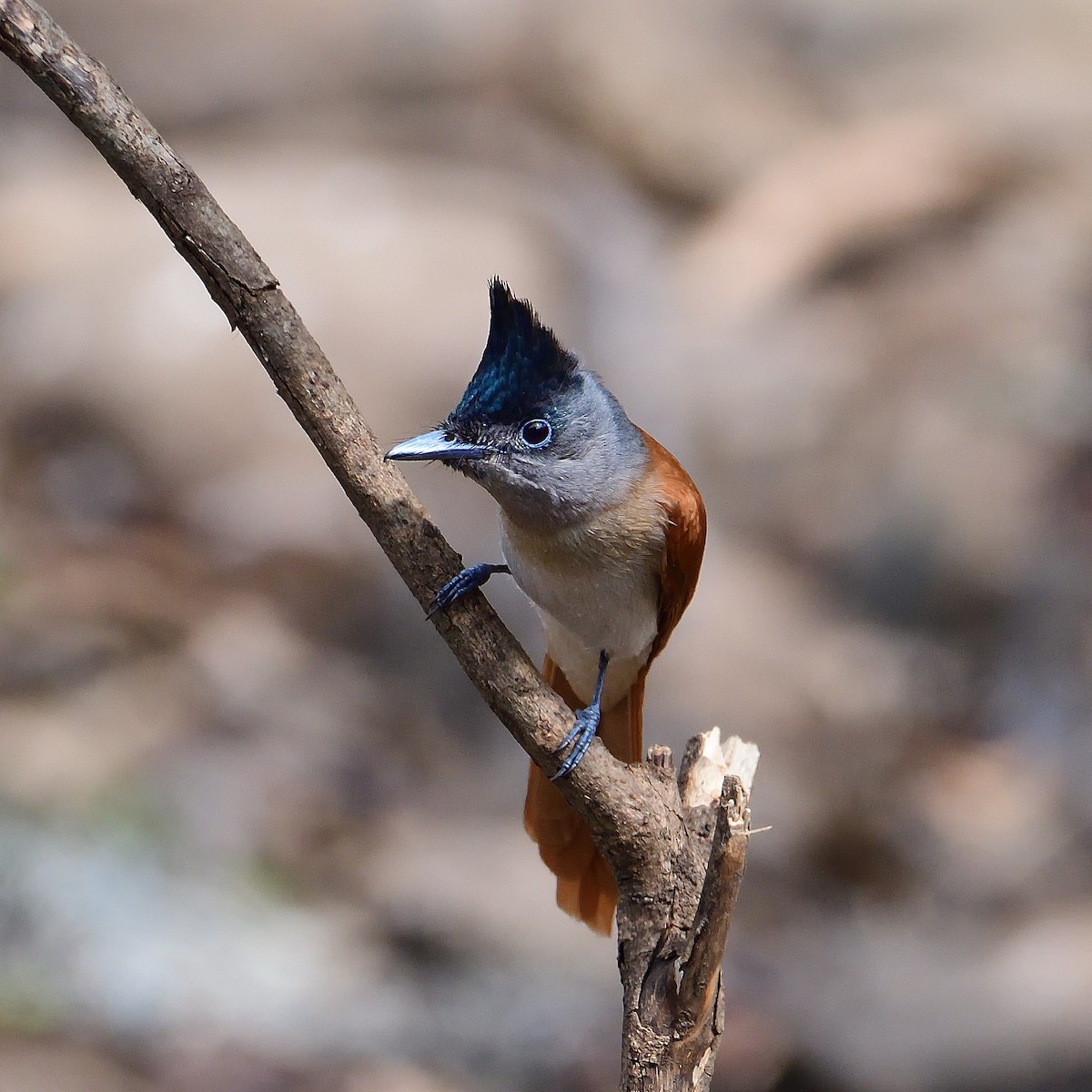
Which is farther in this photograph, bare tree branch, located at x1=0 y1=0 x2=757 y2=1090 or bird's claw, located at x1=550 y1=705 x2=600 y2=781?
bird's claw, located at x1=550 y1=705 x2=600 y2=781

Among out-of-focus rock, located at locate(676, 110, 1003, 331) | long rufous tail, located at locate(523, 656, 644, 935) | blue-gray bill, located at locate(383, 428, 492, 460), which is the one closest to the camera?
blue-gray bill, located at locate(383, 428, 492, 460)

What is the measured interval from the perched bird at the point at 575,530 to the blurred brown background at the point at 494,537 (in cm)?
178

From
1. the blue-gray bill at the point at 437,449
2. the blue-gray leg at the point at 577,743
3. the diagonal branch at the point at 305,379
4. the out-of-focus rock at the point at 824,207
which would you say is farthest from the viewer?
the out-of-focus rock at the point at 824,207

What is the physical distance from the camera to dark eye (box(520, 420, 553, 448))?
2256 mm

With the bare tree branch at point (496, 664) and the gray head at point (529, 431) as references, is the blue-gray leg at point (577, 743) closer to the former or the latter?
the bare tree branch at point (496, 664)

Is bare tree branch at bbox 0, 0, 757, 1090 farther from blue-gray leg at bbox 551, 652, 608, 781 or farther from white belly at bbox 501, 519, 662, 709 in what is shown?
white belly at bbox 501, 519, 662, 709

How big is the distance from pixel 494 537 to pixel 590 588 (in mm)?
2286

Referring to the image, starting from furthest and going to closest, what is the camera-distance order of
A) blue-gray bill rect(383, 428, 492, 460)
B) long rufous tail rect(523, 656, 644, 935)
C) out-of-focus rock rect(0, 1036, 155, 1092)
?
1. out-of-focus rock rect(0, 1036, 155, 1092)
2. long rufous tail rect(523, 656, 644, 935)
3. blue-gray bill rect(383, 428, 492, 460)

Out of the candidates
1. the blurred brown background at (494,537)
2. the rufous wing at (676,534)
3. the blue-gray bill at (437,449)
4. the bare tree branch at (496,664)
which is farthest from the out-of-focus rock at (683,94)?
the bare tree branch at (496,664)

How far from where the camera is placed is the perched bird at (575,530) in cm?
220

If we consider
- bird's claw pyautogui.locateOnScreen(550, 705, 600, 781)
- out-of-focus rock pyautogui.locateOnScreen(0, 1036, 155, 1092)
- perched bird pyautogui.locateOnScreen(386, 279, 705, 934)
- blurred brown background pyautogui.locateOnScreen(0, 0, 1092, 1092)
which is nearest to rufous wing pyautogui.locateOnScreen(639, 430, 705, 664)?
perched bird pyautogui.locateOnScreen(386, 279, 705, 934)

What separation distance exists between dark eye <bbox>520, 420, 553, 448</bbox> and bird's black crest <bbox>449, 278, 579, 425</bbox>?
0.02m

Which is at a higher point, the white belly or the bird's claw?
the white belly

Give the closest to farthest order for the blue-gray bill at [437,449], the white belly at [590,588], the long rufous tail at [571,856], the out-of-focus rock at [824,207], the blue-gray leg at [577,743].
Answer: the blue-gray bill at [437,449] < the blue-gray leg at [577,743] < the white belly at [590,588] < the long rufous tail at [571,856] < the out-of-focus rock at [824,207]
